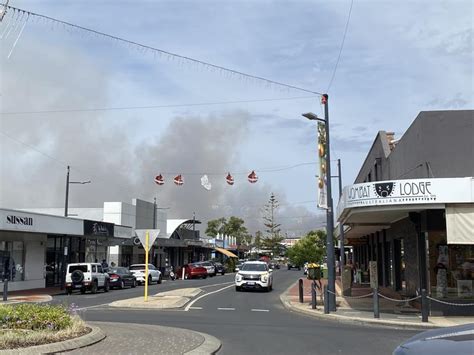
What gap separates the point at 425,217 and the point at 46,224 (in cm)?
2369

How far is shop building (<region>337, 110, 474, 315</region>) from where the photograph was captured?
16.7 metres

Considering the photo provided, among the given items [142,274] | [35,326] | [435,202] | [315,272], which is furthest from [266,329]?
[142,274]

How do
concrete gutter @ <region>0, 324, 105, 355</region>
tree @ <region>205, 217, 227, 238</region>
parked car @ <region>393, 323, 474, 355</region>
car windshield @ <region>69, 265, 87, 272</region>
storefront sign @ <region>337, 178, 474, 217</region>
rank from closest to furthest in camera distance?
parked car @ <region>393, 323, 474, 355</region> → concrete gutter @ <region>0, 324, 105, 355</region> → storefront sign @ <region>337, 178, 474, 217</region> → car windshield @ <region>69, 265, 87, 272</region> → tree @ <region>205, 217, 227, 238</region>

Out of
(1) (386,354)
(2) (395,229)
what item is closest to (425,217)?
(2) (395,229)

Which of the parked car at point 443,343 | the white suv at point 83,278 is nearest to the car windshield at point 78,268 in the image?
the white suv at point 83,278

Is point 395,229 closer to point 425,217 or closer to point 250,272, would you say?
point 425,217

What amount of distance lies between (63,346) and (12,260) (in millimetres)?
26316

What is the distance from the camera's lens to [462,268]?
18.8 metres

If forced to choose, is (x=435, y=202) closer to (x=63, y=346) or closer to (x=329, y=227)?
(x=329, y=227)

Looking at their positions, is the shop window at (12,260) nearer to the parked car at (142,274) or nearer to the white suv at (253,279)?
the parked car at (142,274)

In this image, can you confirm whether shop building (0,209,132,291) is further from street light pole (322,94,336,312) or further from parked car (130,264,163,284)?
street light pole (322,94,336,312)

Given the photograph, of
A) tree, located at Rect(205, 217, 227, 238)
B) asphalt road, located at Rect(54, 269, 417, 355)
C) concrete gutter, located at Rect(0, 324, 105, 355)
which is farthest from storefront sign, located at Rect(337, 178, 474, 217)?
tree, located at Rect(205, 217, 227, 238)

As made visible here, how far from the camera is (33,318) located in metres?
10.5

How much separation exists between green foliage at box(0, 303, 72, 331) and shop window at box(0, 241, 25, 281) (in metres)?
23.0
